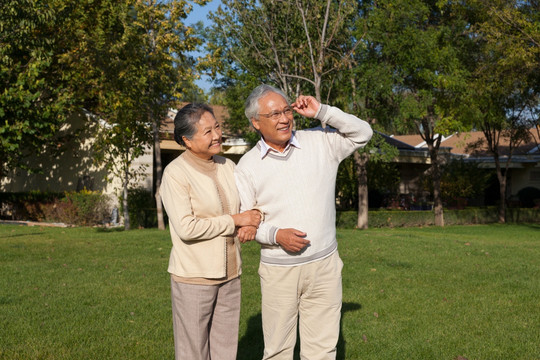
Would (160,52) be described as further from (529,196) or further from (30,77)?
(529,196)

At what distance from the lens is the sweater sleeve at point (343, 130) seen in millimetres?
3721

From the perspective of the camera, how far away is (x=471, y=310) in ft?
23.2

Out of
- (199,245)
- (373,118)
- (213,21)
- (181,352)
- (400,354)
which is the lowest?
(400,354)

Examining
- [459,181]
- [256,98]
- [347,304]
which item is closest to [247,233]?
[256,98]

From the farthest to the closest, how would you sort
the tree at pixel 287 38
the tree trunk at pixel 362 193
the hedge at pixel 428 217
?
the hedge at pixel 428 217 → the tree trunk at pixel 362 193 → the tree at pixel 287 38

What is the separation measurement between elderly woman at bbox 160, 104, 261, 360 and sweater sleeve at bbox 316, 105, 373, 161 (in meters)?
0.69

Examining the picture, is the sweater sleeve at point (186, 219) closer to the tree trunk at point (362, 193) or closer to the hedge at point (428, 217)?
the tree trunk at point (362, 193)

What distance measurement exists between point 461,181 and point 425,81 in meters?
9.28

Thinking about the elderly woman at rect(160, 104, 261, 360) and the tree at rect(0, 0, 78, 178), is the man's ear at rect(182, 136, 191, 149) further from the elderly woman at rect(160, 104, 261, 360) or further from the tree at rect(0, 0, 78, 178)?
the tree at rect(0, 0, 78, 178)

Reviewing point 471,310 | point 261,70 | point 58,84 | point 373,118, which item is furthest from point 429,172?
point 471,310

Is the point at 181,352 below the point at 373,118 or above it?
below

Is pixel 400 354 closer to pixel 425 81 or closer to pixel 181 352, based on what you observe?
pixel 181 352

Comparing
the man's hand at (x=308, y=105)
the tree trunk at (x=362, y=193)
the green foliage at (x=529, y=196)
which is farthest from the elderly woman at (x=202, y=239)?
the green foliage at (x=529, y=196)

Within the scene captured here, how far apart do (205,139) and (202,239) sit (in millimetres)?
635
